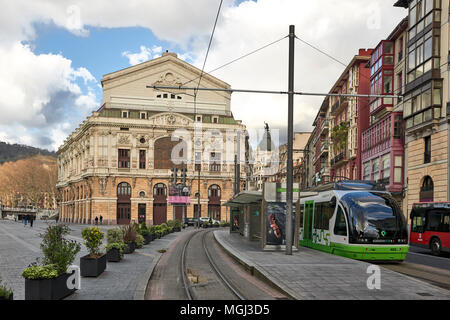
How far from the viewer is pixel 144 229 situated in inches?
1210

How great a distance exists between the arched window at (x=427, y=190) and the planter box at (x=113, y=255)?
26.3 meters

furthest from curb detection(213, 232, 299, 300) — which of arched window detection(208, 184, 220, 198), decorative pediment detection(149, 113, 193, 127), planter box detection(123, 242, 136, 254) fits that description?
arched window detection(208, 184, 220, 198)

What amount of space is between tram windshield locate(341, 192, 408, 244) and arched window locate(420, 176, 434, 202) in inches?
782

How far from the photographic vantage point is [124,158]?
8281cm

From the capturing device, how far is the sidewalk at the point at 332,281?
11055mm

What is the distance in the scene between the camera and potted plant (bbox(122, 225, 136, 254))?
2264 cm

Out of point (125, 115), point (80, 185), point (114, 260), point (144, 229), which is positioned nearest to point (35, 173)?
point (80, 185)

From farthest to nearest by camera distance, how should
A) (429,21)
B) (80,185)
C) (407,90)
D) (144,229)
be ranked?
1. (80,185)
2. (407,90)
3. (429,21)
4. (144,229)

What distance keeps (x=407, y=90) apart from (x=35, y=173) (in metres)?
120

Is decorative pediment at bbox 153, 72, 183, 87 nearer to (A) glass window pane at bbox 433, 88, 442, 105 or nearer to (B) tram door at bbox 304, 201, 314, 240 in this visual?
(A) glass window pane at bbox 433, 88, 442, 105

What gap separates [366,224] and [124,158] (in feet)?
222

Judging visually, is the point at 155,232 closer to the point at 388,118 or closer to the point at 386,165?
the point at 386,165
